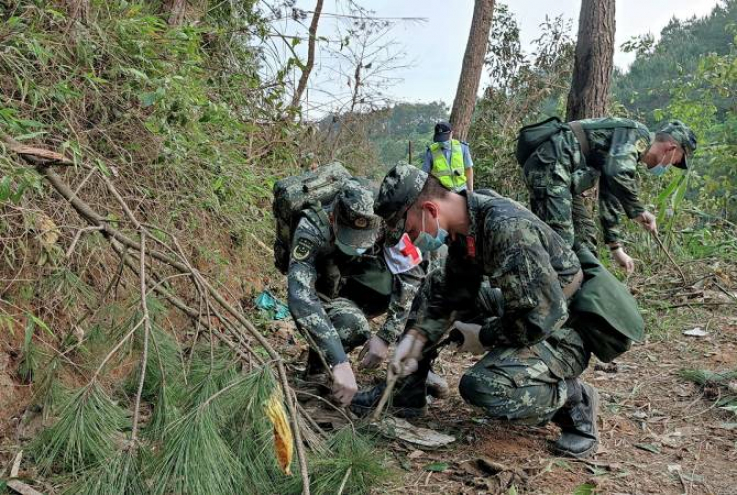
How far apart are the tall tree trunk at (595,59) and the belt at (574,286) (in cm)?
365

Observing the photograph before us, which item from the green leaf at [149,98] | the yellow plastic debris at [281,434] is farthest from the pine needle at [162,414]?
the green leaf at [149,98]

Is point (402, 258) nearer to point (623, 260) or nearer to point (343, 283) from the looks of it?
point (343, 283)

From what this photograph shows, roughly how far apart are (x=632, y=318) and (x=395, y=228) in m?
1.05

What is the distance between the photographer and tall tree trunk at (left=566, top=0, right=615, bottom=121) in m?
5.82

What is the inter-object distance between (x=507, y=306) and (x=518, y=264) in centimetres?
18

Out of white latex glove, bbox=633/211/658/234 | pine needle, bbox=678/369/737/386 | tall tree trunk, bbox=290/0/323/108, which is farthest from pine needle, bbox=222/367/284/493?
tall tree trunk, bbox=290/0/323/108

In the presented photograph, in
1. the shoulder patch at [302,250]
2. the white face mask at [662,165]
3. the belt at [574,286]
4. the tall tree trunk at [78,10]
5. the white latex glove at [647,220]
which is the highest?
the tall tree trunk at [78,10]

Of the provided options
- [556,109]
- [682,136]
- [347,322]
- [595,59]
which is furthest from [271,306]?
[556,109]

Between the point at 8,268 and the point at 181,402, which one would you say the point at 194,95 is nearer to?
the point at 8,268

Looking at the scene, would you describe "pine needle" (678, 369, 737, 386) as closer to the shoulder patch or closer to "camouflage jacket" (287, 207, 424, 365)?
"camouflage jacket" (287, 207, 424, 365)

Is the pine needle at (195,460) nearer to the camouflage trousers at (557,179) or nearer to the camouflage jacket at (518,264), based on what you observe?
the camouflage jacket at (518,264)

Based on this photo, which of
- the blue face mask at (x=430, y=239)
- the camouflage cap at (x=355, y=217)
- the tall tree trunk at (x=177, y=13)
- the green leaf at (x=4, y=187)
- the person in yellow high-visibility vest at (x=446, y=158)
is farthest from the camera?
the person in yellow high-visibility vest at (x=446, y=158)

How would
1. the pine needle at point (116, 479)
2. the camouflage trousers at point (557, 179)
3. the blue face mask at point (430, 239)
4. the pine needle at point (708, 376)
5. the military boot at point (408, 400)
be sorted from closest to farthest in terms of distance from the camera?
the pine needle at point (116, 479), the blue face mask at point (430, 239), the military boot at point (408, 400), the pine needle at point (708, 376), the camouflage trousers at point (557, 179)

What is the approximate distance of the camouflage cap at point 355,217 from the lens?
2752mm
